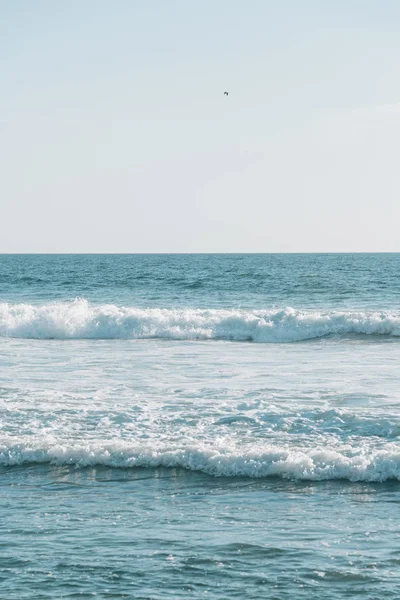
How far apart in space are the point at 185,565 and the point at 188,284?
39915 millimetres

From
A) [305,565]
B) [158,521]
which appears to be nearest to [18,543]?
[158,521]

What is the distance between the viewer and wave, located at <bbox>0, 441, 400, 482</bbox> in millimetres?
8821

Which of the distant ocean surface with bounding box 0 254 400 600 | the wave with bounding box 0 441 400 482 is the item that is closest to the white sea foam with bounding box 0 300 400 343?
the distant ocean surface with bounding box 0 254 400 600

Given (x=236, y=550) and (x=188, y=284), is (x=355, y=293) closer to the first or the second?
(x=188, y=284)

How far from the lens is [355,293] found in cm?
3919

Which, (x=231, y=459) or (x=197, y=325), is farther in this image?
(x=197, y=325)

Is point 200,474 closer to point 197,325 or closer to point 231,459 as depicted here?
point 231,459

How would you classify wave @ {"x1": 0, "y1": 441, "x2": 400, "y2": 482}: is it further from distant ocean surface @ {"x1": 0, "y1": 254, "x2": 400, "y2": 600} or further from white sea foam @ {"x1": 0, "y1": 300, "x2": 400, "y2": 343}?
white sea foam @ {"x1": 0, "y1": 300, "x2": 400, "y2": 343}

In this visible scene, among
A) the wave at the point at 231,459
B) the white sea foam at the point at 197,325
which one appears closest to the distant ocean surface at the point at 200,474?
the wave at the point at 231,459

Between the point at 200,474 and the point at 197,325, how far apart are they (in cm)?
1800

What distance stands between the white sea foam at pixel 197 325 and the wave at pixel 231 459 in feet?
52.2

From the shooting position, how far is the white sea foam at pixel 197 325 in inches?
1014

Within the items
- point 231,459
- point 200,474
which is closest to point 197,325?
point 231,459

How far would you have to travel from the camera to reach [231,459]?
9195 millimetres
